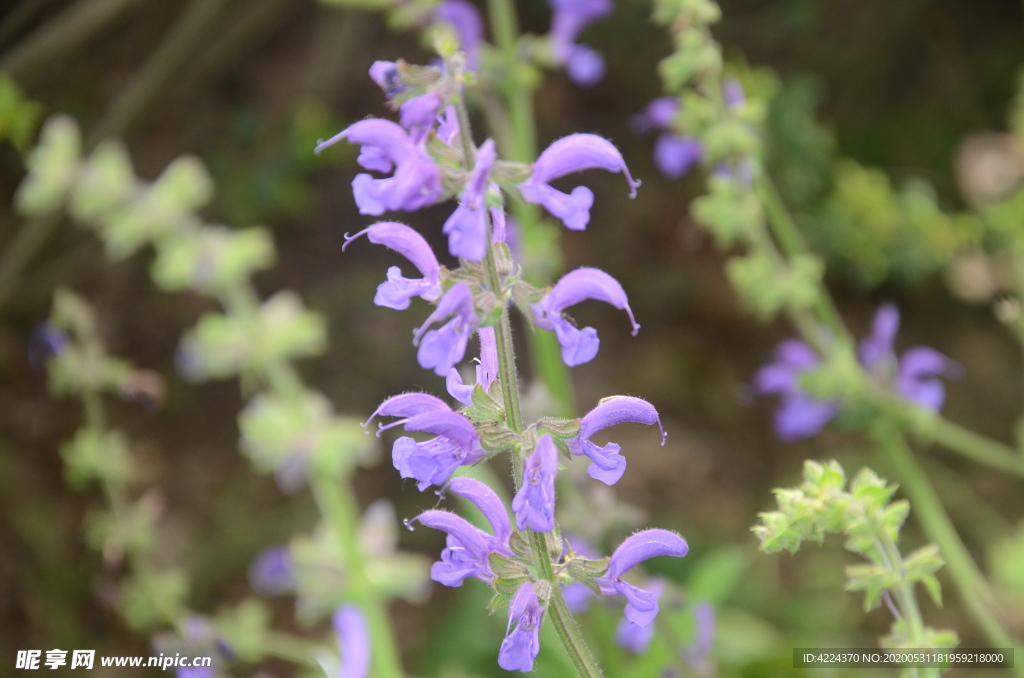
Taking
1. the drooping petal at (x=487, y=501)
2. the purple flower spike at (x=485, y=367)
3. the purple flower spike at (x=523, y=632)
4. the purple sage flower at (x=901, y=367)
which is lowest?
the purple flower spike at (x=523, y=632)

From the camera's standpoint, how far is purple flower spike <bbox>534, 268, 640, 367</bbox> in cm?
116

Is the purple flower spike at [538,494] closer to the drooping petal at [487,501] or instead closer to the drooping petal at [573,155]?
the drooping petal at [487,501]

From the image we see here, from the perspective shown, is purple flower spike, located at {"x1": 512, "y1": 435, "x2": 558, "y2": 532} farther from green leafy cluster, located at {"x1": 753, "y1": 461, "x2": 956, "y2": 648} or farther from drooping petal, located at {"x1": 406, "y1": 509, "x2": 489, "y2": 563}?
green leafy cluster, located at {"x1": 753, "y1": 461, "x2": 956, "y2": 648}

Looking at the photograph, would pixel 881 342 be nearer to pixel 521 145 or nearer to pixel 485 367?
pixel 521 145

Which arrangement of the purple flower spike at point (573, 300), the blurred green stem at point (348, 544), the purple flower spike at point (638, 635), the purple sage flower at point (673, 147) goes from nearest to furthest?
the purple flower spike at point (573, 300) → the purple flower spike at point (638, 635) → the blurred green stem at point (348, 544) → the purple sage flower at point (673, 147)

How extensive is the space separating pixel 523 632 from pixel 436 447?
11.2 inches

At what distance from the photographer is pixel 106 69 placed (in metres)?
3.59

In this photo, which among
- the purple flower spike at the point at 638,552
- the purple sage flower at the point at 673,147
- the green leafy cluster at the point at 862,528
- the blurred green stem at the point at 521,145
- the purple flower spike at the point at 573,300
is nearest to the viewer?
the purple flower spike at the point at 573,300

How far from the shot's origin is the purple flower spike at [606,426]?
3.93 ft

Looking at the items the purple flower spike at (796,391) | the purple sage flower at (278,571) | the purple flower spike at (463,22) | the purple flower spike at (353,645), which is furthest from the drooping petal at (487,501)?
the purple flower spike at (463,22)

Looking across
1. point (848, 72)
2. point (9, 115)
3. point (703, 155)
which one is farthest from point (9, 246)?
point (848, 72)

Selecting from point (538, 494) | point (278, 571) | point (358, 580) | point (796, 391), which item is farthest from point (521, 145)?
point (538, 494)

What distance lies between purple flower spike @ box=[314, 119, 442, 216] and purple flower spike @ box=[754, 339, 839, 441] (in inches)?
69.3

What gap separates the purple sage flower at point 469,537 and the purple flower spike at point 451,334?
0.20 metres
